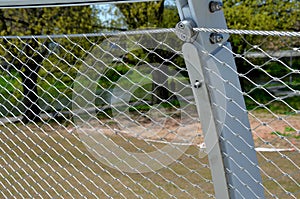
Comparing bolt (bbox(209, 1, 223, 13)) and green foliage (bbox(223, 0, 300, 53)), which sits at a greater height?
bolt (bbox(209, 1, 223, 13))

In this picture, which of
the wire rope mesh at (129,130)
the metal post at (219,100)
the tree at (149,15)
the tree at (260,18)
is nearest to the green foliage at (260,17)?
the tree at (260,18)

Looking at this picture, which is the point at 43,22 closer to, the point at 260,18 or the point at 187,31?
the point at 260,18

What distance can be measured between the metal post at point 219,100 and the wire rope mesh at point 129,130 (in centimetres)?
1

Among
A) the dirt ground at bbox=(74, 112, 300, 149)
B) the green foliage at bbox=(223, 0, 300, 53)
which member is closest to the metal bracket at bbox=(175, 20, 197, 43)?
the dirt ground at bbox=(74, 112, 300, 149)

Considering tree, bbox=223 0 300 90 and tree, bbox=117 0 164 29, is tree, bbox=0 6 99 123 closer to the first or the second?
tree, bbox=117 0 164 29

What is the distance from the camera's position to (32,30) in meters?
5.19

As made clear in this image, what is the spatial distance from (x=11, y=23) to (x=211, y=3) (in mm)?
4733

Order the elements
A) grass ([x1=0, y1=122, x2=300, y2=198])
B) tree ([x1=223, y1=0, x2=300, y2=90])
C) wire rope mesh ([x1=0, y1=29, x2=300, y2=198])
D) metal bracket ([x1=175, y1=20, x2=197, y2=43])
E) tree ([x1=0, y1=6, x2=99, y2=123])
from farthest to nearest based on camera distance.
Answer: tree ([x1=223, y1=0, x2=300, y2=90]), tree ([x1=0, y1=6, x2=99, y2=123]), grass ([x1=0, y1=122, x2=300, y2=198]), wire rope mesh ([x1=0, y1=29, x2=300, y2=198]), metal bracket ([x1=175, y1=20, x2=197, y2=43])

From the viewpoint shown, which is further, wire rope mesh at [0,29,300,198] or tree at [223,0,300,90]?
tree at [223,0,300,90]

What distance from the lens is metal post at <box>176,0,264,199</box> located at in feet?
3.15

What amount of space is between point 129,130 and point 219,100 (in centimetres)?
65

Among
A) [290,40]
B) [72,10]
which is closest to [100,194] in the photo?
[72,10]

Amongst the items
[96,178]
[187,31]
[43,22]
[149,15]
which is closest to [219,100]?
[187,31]

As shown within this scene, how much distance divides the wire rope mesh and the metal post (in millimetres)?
12
